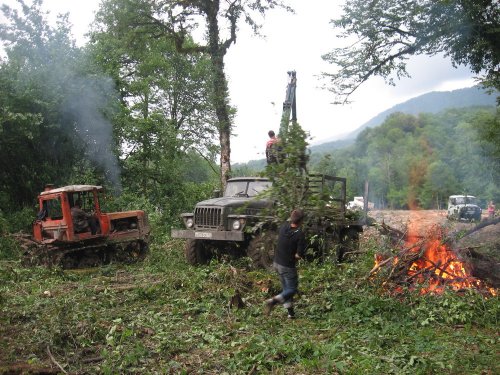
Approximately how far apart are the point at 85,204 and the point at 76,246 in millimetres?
1234

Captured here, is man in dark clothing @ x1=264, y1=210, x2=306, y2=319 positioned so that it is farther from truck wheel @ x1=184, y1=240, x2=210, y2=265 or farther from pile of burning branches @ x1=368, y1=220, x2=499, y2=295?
truck wheel @ x1=184, y1=240, x2=210, y2=265

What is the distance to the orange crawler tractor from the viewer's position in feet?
43.5

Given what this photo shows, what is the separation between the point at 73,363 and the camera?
6.00 meters

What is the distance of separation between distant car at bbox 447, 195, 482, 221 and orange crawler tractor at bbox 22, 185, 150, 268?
8455 mm

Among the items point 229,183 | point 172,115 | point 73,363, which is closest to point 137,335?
point 73,363

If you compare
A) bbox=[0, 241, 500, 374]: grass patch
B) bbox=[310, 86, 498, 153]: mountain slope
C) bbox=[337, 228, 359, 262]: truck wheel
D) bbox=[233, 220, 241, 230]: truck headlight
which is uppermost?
bbox=[310, 86, 498, 153]: mountain slope

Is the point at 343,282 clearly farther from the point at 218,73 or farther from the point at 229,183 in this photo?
the point at 218,73

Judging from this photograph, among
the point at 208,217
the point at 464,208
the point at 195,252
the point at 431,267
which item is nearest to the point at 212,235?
the point at 208,217

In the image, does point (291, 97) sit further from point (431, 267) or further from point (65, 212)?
point (431, 267)

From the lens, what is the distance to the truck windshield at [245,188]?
12.9 metres

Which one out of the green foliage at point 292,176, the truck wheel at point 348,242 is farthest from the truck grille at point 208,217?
the green foliage at point 292,176

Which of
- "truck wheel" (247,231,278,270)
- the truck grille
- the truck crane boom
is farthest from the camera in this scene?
the truck crane boom

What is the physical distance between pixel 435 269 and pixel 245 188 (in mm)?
5635

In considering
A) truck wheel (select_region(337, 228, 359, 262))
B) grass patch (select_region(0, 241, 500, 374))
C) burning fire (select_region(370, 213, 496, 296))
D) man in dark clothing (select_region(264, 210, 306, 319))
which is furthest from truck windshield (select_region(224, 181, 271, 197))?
man in dark clothing (select_region(264, 210, 306, 319))
